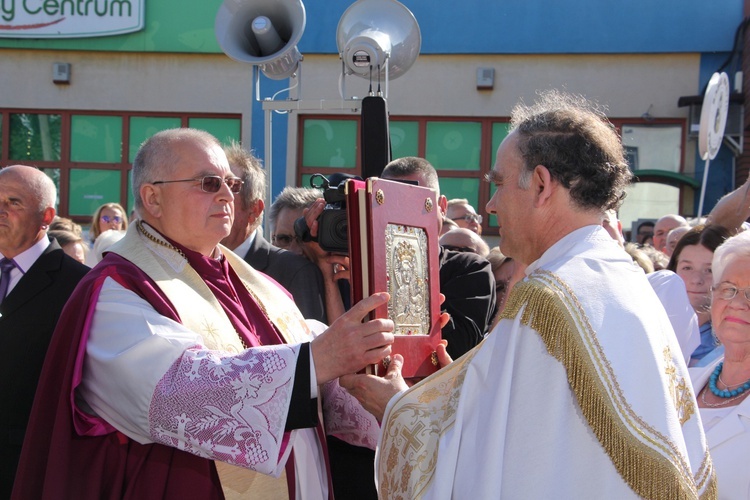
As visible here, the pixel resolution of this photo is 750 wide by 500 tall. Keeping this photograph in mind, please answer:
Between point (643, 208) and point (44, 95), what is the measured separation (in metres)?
9.20

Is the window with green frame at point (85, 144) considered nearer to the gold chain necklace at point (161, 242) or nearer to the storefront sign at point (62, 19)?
the storefront sign at point (62, 19)

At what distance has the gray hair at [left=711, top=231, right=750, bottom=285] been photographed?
310 cm

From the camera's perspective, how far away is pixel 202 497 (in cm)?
251

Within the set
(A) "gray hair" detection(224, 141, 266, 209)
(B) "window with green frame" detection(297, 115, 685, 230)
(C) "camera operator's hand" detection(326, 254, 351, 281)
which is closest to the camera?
(C) "camera operator's hand" detection(326, 254, 351, 281)

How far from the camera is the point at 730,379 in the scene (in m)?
3.05

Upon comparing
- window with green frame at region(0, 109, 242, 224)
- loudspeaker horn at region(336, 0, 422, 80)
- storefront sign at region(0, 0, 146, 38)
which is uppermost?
storefront sign at region(0, 0, 146, 38)

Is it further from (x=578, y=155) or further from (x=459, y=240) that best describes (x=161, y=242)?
(x=459, y=240)

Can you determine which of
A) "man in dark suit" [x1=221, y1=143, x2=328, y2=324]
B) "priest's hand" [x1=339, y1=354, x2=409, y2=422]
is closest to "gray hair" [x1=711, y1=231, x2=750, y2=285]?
"priest's hand" [x1=339, y1=354, x2=409, y2=422]

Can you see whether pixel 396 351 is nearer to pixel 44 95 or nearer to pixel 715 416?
pixel 715 416

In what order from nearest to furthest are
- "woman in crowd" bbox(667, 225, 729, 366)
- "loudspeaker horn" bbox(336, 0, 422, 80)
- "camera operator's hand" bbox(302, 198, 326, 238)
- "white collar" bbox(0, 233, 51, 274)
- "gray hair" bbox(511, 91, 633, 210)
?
"gray hair" bbox(511, 91, 633, 210), "camera operator's hand" bbox(302, 198, 326, 238), "white collar" bbox(0, 233, 51, 274), "woman in crowd" bbox(667, 225, 729, 366), "loudspeaker horn" bbox(336, 0, 422, 80)

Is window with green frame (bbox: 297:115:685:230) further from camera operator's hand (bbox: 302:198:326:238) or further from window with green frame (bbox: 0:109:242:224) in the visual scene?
camera operator's hand (bbox: 302:198:326:238)

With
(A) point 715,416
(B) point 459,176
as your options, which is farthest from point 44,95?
(A) point 715,416

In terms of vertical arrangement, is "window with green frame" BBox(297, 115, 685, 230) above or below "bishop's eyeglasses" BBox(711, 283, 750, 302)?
above

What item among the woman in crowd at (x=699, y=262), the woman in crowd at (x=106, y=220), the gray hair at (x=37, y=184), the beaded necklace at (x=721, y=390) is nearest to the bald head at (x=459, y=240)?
the woman in crowd at (x=699, y=262)
